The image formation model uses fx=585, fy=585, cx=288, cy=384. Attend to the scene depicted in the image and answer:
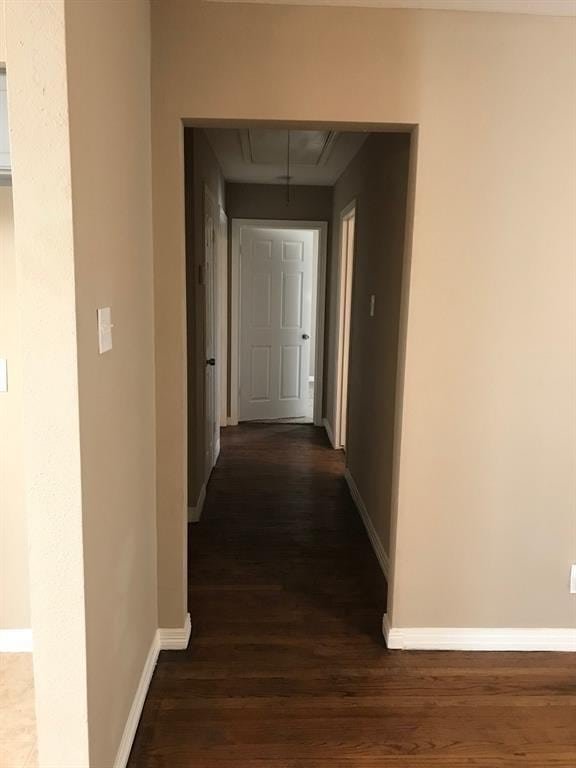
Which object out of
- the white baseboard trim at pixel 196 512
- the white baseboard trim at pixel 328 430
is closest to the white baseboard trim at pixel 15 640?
the white baseboard trim at pixel 196 512

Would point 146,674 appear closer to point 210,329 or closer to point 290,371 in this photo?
point 210,329

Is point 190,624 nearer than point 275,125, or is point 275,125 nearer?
point 275,125

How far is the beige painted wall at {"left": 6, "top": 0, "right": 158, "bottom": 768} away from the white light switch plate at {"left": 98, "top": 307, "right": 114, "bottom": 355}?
27mm

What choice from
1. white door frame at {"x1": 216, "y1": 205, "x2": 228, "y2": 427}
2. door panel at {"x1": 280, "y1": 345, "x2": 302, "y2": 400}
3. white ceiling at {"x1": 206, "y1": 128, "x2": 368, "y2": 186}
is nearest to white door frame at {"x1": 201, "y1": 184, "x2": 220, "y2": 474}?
white ceiling at {"x1": 206, "y1": 128, "x2": 368, "y2": 186}

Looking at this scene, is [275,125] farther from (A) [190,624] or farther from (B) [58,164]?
(A) [190,624]

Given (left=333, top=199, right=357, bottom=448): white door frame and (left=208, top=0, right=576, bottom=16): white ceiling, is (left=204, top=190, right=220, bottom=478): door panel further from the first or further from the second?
(left=208, top=0, right=576, bottom=16): white ceiling

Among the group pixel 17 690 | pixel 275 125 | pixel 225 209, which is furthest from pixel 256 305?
pixel 17 690

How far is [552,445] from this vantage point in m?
2.38

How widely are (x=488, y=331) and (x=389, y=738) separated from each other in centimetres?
151

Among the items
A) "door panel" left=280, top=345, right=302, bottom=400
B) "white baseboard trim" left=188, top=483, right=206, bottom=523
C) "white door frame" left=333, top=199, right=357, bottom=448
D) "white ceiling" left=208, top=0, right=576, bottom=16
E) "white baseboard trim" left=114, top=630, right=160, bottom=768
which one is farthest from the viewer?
"door panel" left=280, top=345, right=302, bottom=400

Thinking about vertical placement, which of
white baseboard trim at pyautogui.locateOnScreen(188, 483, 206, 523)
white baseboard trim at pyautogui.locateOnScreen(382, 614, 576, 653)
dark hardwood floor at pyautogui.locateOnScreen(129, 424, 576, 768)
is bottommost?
dark hardwood floor at pyautogui.locateOnScreen(129, 424, 576, 768)

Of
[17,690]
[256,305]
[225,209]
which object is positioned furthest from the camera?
[256,305]

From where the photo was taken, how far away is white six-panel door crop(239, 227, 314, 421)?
6258mm

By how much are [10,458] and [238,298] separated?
4.12 m
